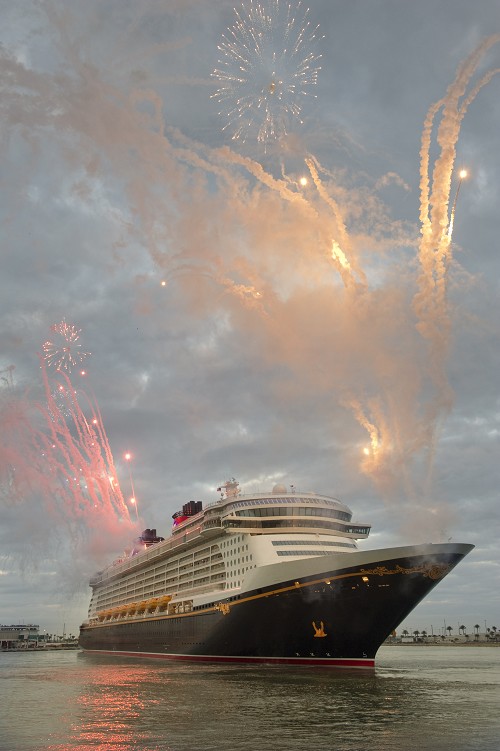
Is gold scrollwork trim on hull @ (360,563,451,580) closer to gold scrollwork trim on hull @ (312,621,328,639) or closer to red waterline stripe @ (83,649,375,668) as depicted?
gold scrollwork trim on hull @ (312,621,328,639)

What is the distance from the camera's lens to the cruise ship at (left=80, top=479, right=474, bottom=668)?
44875 mm

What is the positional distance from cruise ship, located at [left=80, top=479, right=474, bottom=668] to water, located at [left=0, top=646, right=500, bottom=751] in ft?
10.0

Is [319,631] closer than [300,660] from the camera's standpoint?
Yes

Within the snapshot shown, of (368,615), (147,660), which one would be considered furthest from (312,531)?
(147,660)

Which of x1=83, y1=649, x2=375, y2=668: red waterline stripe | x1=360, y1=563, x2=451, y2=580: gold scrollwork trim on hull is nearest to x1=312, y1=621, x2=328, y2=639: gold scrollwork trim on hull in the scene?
x1=83, y1=649, x2=375, y2=668: red waterline stripe

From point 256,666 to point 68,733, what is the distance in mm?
27603

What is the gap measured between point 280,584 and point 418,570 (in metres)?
10.1

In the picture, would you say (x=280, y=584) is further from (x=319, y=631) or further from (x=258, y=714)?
(x=258, y=714)

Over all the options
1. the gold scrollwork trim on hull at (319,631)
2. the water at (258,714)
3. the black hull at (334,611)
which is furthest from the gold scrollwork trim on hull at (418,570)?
the water at (258,714)

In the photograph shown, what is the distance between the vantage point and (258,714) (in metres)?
27.2

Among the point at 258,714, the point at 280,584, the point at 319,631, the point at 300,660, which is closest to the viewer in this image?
the point at 258,714

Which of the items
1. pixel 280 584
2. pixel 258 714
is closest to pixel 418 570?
pixel 280 584

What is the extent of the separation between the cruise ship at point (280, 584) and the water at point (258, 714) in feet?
10.0

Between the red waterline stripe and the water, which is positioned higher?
the red waterline stripe
